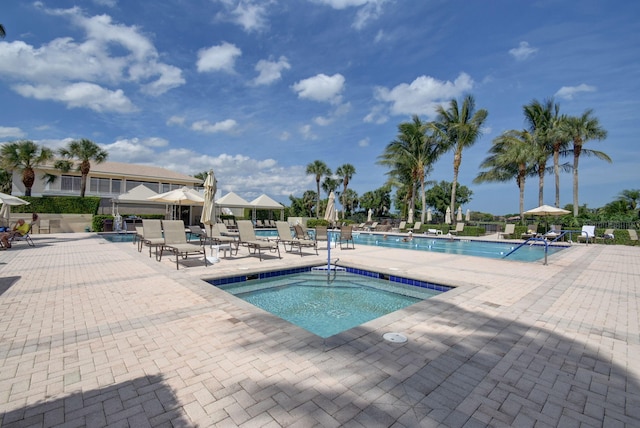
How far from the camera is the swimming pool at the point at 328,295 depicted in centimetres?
495

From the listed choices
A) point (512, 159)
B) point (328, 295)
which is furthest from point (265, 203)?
point (512, 159)

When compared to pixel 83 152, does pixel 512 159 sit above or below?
above

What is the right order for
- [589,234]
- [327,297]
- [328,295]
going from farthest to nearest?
[589,234] → [328,295] → [327,297]

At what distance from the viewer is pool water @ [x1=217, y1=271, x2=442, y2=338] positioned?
4.89 m

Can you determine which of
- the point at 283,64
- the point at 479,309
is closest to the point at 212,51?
the point at 283,64

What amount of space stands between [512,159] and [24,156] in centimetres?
3650

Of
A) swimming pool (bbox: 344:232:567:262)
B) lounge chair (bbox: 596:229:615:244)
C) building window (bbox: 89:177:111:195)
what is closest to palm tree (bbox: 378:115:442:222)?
swimming pool (bbox: 344:232:567:262)

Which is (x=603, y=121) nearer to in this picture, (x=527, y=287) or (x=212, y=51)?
(x=527, y=287)

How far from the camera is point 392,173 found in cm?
3194

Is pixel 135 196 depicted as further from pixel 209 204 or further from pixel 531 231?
pixel 531 231

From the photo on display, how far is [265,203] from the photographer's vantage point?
24703 mm

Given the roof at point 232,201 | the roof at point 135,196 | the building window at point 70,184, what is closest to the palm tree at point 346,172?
the roof at point 232,201

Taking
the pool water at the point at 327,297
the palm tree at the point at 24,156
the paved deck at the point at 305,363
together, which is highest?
the palm tree at the point at 24,156

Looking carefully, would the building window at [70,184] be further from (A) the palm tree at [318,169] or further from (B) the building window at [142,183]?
(A) the palm tree at [318,169]
